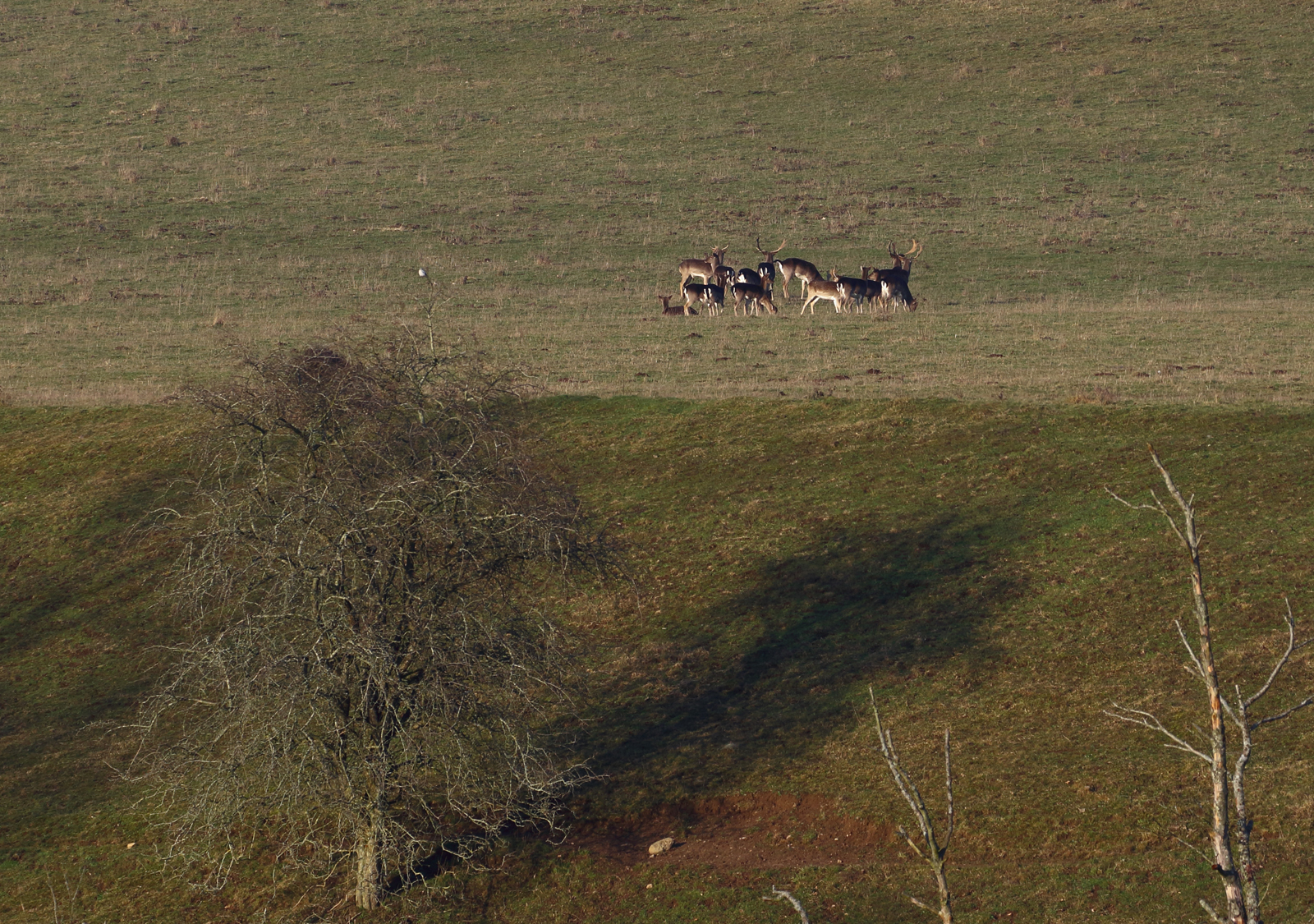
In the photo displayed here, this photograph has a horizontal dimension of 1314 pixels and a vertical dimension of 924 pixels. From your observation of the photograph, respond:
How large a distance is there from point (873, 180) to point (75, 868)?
50492 mm

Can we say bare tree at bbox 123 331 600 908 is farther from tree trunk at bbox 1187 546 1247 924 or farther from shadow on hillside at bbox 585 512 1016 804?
tree trunk at bbox 1187 546 1247 924

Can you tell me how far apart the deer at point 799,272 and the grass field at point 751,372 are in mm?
3076

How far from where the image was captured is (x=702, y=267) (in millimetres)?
49719

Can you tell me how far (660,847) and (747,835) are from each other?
3.26 ft

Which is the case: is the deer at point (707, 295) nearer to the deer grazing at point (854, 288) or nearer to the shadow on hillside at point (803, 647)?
the deer grazing at point (854, 288)

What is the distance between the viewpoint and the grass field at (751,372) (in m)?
16.7

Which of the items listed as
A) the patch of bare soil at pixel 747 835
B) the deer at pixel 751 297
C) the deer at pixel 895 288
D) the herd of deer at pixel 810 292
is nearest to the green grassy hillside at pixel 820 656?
the patch of bare soil at pixel 747 835

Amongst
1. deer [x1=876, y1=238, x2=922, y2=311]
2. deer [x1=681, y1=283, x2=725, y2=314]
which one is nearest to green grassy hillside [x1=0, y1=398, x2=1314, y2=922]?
deer [x1=681, y1=283, x2=725, y2=314]

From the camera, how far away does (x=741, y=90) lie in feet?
239

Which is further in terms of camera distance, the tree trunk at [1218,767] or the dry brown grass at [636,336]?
the dry brown grass at [636,336]

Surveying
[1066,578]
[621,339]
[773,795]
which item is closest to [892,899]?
[773,795]

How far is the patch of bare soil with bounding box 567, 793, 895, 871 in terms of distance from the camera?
16000 mm

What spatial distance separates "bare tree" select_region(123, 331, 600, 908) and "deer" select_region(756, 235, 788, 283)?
3136 cm

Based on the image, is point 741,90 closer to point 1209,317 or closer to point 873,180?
point 873,180
